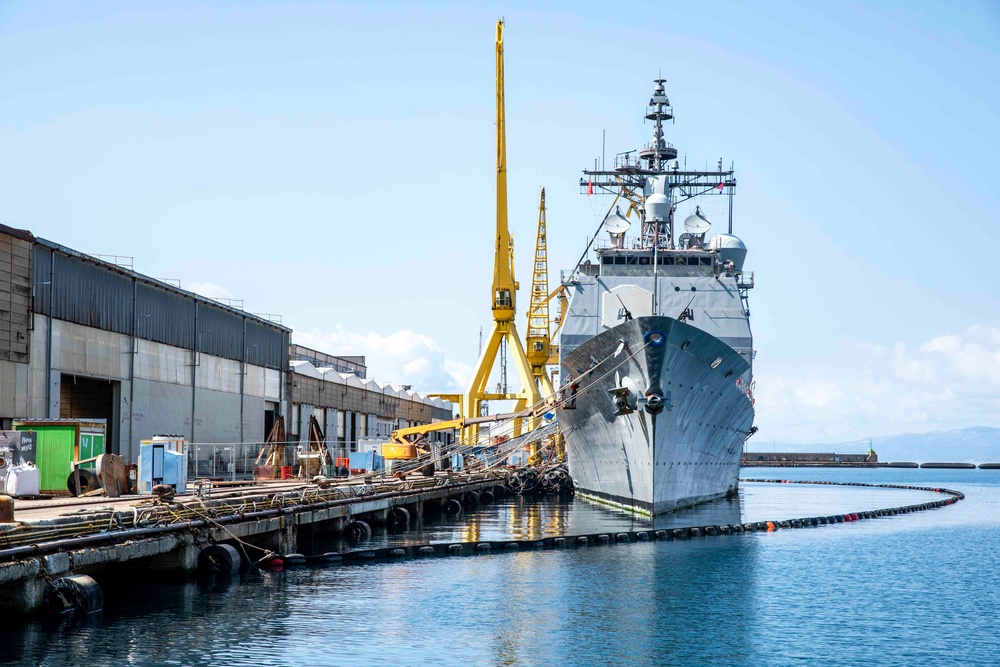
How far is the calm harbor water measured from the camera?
1495cm

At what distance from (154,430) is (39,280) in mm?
7780

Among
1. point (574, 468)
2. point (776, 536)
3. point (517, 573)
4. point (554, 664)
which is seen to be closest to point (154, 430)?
point (574, 468)

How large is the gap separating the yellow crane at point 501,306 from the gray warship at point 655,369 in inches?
294

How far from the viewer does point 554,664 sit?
47.7 feet

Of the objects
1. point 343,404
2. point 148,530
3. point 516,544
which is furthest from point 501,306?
point 148,530

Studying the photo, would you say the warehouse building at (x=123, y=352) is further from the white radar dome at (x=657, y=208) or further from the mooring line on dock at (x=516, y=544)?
the white radar dome at (x=657, y=208)

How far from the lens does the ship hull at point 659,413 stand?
89.7ft

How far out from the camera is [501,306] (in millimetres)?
52656

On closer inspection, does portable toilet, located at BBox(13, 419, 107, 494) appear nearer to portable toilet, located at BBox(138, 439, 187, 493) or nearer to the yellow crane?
portable toilet, located at BBox(138, 439, 187, 493)

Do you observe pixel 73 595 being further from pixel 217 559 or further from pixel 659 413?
pixel 659 413

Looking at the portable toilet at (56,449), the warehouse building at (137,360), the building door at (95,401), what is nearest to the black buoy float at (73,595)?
the portable toilet at (56,449)

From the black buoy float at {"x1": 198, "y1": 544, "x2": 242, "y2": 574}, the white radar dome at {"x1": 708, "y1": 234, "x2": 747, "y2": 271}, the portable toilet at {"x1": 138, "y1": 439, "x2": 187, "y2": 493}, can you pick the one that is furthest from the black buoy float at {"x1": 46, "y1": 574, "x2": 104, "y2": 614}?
the white radar dome at {"x1": 708, "y1": 234, "x2": 747, "y2": 271}

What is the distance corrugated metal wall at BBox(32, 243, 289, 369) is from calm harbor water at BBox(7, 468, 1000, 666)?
31.7 feet

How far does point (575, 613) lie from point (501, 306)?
35226mm
